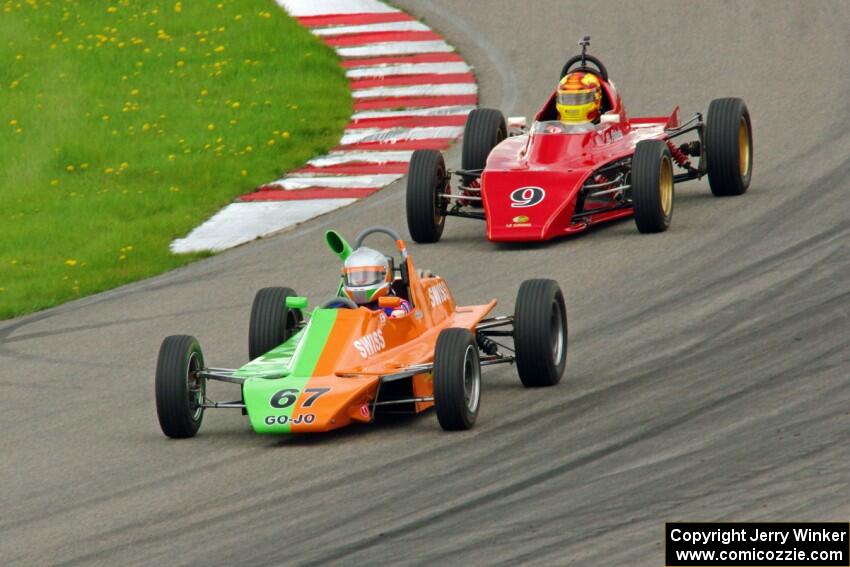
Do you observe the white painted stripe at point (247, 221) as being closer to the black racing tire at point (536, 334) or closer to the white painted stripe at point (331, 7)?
the black racing tire at point (536, 334)

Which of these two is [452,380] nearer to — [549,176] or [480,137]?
[549,176]

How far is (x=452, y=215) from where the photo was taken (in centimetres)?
1697

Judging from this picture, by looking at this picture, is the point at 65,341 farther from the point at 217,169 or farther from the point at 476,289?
the point at 217,169

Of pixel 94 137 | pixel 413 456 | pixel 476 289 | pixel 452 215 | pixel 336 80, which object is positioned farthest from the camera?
pixel 336 80

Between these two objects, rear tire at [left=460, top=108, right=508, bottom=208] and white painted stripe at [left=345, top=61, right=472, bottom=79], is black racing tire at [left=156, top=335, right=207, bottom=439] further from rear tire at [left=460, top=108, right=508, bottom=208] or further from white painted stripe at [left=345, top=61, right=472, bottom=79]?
white painted stripe at [left=345, top=61, right=472, bottom=79]

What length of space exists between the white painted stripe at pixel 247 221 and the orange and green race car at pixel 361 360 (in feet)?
16.6

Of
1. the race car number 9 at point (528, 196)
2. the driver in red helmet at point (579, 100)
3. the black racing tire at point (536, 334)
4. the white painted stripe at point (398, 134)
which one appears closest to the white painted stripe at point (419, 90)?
the white painted stripe at point (398, 134)

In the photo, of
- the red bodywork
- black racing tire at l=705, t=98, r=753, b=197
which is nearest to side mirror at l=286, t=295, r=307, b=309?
the red bodywork

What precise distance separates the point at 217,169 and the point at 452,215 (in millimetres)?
3954

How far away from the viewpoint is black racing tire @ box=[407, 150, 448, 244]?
16.5m

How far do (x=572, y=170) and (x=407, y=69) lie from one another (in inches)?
278

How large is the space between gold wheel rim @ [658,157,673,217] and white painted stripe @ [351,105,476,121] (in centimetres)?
514

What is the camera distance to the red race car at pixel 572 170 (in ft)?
52.2

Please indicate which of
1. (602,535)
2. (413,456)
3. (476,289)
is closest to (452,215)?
(476,289)
